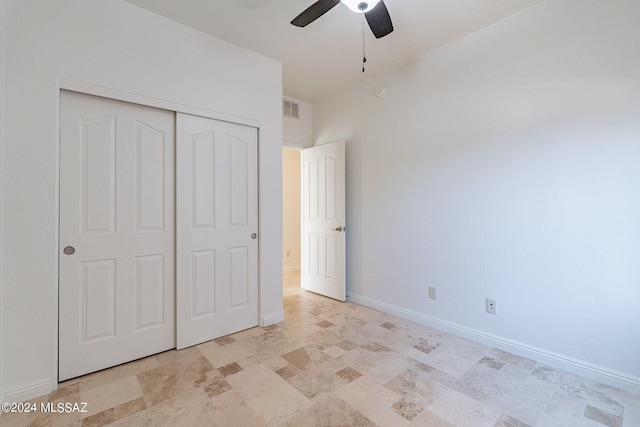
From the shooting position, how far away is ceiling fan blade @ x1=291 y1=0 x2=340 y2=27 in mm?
1726

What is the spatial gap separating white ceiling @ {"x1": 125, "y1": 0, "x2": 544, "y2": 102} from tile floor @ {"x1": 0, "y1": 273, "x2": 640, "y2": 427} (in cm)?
277

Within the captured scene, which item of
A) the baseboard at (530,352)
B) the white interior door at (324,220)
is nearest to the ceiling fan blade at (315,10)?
the white interior door at (324,220)

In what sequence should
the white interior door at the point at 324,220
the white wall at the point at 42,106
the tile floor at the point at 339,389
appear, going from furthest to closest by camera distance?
the white interior door at the point at 324,220 → the white wall at the point at 42,106 → the tile floor at the point at 339,389

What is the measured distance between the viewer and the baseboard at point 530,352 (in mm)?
1968

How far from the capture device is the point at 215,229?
2674 millimetres

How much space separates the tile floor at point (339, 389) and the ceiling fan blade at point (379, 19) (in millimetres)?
2412

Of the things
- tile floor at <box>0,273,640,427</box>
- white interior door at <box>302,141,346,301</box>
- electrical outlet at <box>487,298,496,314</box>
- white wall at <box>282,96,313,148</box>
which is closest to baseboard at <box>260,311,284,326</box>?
tile floor at <box>0,273,640,427</box>

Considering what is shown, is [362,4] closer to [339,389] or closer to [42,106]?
[42,106]

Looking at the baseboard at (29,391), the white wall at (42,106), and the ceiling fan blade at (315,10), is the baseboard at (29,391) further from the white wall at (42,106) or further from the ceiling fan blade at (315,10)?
the ceiling fan blade at (315,10)

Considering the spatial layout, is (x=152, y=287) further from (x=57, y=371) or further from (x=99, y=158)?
(x=99, y=158)

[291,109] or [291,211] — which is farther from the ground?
[291,109]

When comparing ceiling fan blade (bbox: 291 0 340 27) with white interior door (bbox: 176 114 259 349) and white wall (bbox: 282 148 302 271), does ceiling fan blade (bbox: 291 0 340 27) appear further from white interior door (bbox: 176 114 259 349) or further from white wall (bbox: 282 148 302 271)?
white wall (bbox: 282 148 302 271)

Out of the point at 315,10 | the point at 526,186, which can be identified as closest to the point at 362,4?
the point at 315,10

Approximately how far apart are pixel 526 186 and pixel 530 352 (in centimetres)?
135
